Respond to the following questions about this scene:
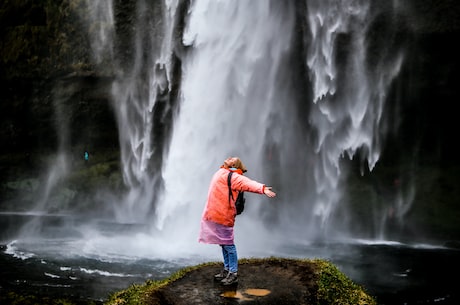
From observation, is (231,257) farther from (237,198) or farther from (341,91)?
(341,91)

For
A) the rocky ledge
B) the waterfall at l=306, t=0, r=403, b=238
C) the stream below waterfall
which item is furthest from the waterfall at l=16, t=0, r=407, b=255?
the rocky ledge

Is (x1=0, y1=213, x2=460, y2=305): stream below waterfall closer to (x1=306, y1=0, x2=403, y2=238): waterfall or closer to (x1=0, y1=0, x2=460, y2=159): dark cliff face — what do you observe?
(x1=306, y1=0, x2=403, y2=238): waterfall

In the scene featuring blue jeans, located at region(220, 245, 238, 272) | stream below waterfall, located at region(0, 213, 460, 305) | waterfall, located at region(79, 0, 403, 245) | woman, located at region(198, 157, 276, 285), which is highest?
waterfall, located at region(79, 0, 403, 245)

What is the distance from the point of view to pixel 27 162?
26.6m

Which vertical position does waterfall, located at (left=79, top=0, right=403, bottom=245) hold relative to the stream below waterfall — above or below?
above

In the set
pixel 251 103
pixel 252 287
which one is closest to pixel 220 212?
pixel 252 287

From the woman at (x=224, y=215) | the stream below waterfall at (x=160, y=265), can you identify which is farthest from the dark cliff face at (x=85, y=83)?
the woman at (x=224, y=215)

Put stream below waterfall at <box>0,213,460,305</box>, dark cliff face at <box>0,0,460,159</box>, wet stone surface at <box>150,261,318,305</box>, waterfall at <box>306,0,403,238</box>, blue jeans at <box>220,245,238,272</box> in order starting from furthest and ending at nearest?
dark cliff face at <box>0,0,460,159</box> < waterfall at <box>306,0,403,238</box> < stream below waterfall at <box>0,213,460,305</box> < blue jeans at <box>220,245,238,272</box> < wet stone surface at <box>150,261,318,305</box>

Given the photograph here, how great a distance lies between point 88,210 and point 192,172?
326 inches

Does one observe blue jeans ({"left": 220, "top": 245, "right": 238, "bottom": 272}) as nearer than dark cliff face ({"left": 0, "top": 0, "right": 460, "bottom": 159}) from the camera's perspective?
Yes

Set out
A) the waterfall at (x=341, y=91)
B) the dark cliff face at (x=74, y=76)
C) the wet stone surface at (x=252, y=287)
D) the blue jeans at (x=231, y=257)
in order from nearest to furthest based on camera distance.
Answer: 1. the wet stone surface at (x=252, y=287)
2. the blue jeans at (x=231, y=257)
3. the waterfall at (x=341, y=91)
4. the dark cliff face at (x=74, y=76)

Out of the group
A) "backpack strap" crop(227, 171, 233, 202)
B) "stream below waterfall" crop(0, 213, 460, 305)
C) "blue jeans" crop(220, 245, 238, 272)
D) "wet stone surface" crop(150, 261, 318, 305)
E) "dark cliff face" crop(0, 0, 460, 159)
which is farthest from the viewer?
"dark cliff face" crop(0, 0, 460, 159)

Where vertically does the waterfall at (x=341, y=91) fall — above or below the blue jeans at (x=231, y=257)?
above

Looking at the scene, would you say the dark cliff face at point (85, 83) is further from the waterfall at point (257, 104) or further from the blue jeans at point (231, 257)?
the blue jeans at point (231, 257)
